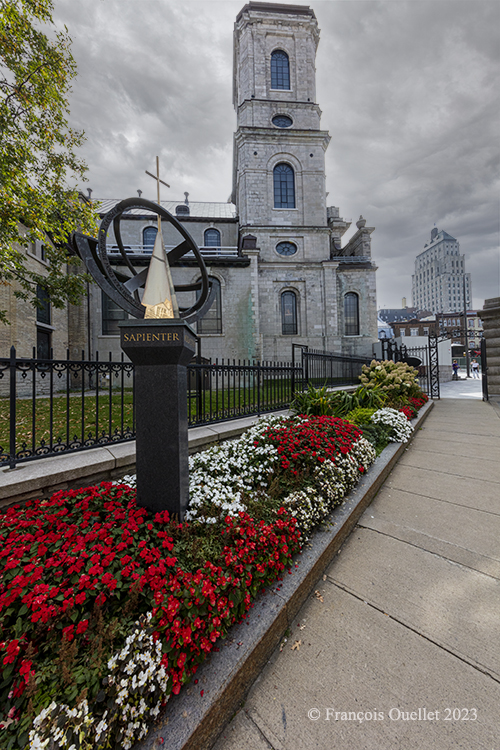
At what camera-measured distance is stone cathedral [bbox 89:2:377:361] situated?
20.5 metres

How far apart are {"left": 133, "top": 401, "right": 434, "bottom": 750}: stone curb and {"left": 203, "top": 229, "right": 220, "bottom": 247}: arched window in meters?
25.7

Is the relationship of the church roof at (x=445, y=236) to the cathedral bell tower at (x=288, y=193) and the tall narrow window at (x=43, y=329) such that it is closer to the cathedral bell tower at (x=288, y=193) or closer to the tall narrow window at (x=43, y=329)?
the cathedral bell tower at (x=288, y=193)

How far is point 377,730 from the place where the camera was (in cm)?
156

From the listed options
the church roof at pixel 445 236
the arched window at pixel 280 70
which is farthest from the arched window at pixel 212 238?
the church roof at pixel 445 236

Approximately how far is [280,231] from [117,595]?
24.4m

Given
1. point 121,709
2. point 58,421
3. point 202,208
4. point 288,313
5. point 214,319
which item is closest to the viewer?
point 121,709

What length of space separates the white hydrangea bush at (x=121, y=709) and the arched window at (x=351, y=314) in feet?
78.2

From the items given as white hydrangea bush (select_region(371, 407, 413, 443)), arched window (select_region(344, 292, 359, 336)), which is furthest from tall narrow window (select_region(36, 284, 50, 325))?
arched window (select_region(344, 292, 359, 336))

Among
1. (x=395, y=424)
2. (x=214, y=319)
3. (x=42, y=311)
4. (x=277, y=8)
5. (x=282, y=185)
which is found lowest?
(x=395, y=424)

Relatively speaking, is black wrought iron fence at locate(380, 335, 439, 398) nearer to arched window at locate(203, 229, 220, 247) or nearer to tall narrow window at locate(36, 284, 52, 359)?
arched window at locate(203, 229, 220, 247)

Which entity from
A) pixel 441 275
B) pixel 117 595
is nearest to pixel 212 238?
pixel 117 595

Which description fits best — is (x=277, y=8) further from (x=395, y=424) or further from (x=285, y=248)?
(x=395, y=424)

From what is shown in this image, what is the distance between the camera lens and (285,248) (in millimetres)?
22938

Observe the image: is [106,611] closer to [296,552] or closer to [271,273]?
[296,552]
